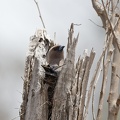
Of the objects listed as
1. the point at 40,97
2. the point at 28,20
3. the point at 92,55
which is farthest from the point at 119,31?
the point at 28,20

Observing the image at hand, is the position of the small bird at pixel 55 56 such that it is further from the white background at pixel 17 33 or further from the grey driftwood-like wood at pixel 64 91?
the white background at pixel 17 33

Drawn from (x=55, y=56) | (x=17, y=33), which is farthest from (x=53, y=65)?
(x=17, y=33)

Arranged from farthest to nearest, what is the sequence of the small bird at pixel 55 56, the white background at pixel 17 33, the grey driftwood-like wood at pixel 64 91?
the white background at pixel 17 33 → the small bird at pixel 55 56 → the grey driftwood-like wood at pixel 64 91

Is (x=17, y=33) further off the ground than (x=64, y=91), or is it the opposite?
(x=17, y=33)

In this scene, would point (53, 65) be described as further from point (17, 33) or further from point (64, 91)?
point (17, 33)

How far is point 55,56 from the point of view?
93 cm

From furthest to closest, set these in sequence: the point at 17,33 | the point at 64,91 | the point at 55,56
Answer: the point at 17,33 < the point at 55,56 < the point at 64,91

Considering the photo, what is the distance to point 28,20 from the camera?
1.44m

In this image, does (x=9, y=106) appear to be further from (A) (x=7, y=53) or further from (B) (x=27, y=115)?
(B) (x=27, y=115)

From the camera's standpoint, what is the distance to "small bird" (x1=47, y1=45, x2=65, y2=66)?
0.92 metres

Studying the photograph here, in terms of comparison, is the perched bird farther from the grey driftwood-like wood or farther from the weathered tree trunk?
the weathered tree trunk

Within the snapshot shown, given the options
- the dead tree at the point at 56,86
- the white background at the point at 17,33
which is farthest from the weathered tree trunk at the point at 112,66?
the white background at the point at 17,33

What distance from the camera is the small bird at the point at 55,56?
3.02ft

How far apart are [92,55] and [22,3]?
2.31ft
